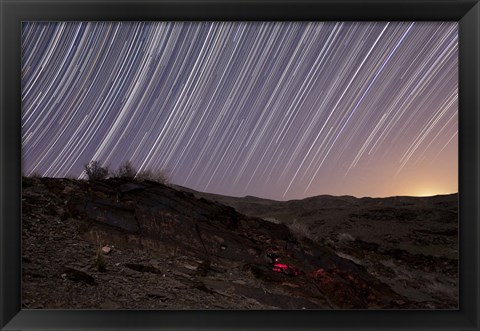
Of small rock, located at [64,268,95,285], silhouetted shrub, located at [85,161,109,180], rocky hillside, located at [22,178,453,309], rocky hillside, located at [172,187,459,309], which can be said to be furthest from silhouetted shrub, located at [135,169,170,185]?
small rock, located at [64,268,95,285]

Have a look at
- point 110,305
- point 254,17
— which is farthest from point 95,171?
point 254,17

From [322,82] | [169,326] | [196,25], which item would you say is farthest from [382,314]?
[196,25]

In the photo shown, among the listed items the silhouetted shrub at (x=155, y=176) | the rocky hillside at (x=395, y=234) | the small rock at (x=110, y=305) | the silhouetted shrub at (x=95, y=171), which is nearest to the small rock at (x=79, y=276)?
the small rock at (x=110, y=305)

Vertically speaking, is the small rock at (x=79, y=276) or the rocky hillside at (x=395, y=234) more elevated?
the rocky hillside at (x=395, y=234)

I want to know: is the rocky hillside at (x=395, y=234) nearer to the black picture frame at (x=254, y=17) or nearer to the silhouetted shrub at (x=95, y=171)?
the black picture frame at (x=254, y=17)

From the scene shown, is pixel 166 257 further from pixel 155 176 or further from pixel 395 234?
pixel 395 234
